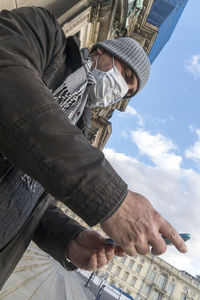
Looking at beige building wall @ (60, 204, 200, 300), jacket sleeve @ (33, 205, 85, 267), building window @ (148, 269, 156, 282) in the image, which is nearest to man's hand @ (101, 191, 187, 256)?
jacket sleeve @ (33, 205, 85, 267)

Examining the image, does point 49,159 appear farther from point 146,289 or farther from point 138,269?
point 146,289

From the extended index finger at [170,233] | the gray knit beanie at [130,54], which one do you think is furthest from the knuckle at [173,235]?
the gray knit beanie at [130,54]

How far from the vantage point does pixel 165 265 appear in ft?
166

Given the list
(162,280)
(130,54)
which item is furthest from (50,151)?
(162,280)

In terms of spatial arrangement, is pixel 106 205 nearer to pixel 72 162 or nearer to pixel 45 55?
pixel 72 162

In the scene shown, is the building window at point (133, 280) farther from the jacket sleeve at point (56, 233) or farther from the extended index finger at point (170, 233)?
the extended index finger at point (170, 233)

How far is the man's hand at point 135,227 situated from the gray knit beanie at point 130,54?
2.15 m

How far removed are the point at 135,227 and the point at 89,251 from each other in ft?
2.79

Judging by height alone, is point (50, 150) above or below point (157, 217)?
above

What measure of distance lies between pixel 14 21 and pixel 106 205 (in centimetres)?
99

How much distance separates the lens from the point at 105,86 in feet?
8.14

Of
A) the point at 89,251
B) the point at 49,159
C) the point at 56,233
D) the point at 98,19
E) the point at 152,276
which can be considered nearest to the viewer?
the point at 49,159

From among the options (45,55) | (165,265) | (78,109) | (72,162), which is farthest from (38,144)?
(165,265)

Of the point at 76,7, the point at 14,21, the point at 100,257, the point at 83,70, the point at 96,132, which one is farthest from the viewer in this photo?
the point at 96,132
